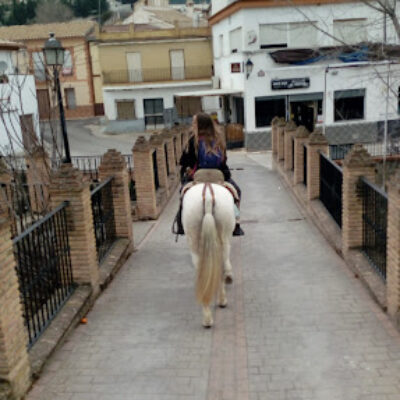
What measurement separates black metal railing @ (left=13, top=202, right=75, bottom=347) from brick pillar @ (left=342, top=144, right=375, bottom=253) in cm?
384

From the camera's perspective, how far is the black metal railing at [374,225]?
22.0 feet

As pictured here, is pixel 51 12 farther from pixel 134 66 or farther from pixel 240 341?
pixel 240 341

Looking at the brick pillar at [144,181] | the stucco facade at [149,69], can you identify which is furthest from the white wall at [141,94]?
the brick pillar at [144,181]

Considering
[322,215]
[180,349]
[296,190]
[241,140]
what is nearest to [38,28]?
[241,140]

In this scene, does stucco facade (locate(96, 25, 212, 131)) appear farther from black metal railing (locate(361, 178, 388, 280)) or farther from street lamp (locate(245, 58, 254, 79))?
black metal railing (locate(361, 178, 388, 280))

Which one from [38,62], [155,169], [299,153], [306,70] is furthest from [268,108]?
[38,62]

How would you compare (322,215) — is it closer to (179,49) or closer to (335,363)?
(335,363)

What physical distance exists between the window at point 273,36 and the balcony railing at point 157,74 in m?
11.4

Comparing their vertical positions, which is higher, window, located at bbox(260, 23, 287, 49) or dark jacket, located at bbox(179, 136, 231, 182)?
window, located at bbox(260, 23, 287, 49)

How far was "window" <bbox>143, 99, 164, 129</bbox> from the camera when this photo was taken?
3556cm

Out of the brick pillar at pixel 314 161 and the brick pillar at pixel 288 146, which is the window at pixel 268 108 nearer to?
the brick pillar at pixel 288 146

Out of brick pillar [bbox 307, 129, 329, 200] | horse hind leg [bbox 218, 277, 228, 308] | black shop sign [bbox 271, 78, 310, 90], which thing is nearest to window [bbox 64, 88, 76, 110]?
black shop sign [bbox 271, 78, 310, 90]

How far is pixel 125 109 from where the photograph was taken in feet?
117

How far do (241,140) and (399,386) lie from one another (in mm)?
21167
